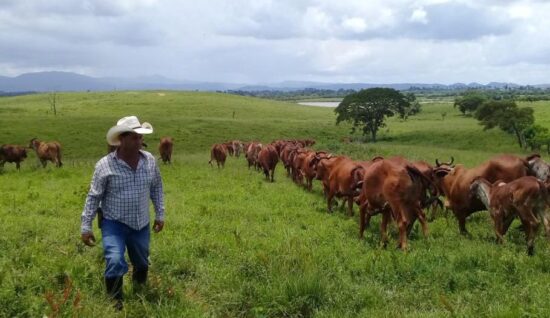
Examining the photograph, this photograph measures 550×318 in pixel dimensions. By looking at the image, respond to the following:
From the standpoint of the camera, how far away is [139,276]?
680cm

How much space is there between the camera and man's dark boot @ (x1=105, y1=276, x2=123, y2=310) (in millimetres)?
6199

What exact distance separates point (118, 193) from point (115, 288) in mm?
1107

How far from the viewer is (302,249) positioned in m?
8.62

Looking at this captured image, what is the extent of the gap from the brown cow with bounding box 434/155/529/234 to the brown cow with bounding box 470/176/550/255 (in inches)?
48.0

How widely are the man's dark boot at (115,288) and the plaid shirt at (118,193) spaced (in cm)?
62

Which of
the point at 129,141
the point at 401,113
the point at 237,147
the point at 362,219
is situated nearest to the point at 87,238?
the point at 129,141

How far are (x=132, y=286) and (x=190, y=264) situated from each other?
149 cm

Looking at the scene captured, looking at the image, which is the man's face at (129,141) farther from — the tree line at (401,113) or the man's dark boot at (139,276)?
the tree line at (401,113)

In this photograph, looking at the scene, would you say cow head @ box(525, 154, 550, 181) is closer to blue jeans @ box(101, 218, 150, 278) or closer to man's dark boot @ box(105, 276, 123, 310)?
blue jeans @ box(101, 218, 150, 278)

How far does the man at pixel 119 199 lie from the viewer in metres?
6.19

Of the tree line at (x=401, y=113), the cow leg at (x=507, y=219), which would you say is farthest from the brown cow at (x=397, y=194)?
the tree line at (x=401, y=113)

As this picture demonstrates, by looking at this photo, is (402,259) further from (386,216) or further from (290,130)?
(290,130)

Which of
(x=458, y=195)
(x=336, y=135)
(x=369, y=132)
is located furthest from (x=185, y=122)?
(x=458, y=195)

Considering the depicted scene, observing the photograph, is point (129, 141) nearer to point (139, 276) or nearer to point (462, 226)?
point (139, 276)
